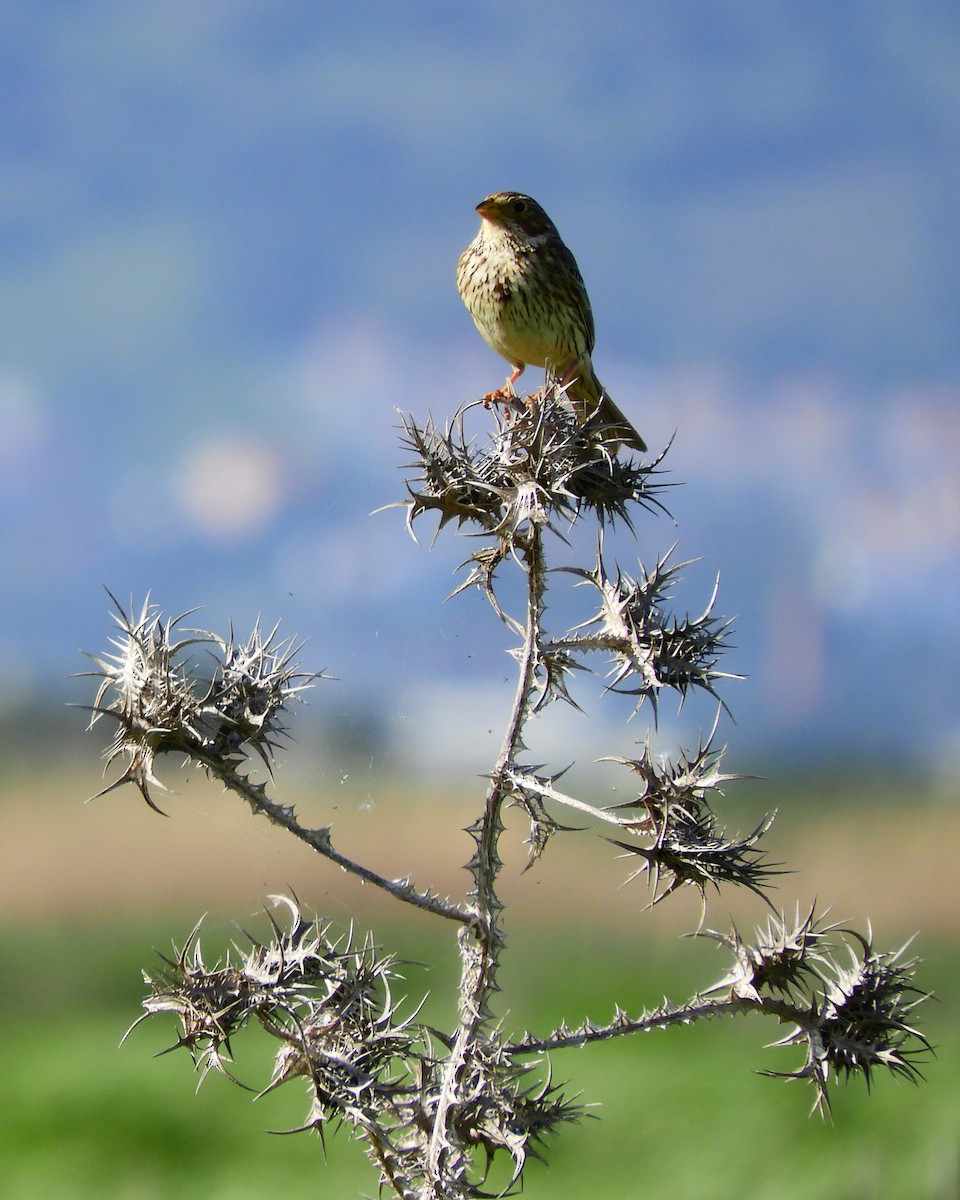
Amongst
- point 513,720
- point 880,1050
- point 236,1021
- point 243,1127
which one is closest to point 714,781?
point 513,720

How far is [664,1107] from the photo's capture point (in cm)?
1096

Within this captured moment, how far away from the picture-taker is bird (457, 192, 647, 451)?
5508mm

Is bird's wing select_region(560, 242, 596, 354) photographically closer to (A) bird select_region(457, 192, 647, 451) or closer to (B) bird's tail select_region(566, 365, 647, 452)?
(A) bird select_region(457, 192, 647, 451)

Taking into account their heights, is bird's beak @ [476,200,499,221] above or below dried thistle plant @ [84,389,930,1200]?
above

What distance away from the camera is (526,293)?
217 inches

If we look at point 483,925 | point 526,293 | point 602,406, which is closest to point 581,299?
point 526,293

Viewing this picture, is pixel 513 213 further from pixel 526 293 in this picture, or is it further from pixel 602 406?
pixel 602 406

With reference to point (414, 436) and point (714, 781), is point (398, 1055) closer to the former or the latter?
point (714, 781)

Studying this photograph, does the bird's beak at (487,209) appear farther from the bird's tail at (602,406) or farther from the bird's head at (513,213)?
the bird's tail at (602,406)

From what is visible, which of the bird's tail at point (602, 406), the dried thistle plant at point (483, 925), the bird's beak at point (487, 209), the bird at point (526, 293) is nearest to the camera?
the dried thistle plant at point (483, 925)

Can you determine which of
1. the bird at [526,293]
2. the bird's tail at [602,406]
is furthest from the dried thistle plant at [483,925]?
the bird at [526,293]

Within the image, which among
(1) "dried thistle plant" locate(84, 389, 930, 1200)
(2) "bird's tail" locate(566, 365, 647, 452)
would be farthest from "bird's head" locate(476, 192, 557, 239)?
(1) "dried thistle plant" locate(84, 389, 930, 1200)

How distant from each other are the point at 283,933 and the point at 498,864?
1.78 feet

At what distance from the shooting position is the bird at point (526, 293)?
5508 millimetres
